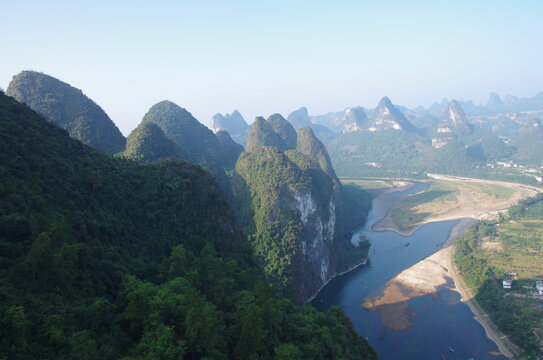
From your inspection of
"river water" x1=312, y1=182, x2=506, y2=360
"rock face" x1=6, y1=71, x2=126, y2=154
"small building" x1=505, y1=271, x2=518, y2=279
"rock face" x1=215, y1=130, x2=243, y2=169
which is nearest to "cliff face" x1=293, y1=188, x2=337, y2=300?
"river water" x1=312, y1=182, x2=506, y2=360

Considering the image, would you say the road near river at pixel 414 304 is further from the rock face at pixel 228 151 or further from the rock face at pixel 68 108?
the rock face at pixel 68 108

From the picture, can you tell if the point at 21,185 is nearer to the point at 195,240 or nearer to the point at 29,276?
the point at 29,276

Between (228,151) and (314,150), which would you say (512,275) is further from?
(228,151)

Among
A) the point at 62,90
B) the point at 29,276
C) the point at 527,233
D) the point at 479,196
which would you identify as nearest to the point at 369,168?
the point at 479,196

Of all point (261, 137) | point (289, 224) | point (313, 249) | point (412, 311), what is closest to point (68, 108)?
point (289, 224)

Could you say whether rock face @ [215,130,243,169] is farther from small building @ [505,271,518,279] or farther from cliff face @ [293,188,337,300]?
small building @ [505,271,518,279]
